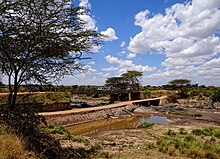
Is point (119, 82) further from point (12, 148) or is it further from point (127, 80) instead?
point (12, 148)

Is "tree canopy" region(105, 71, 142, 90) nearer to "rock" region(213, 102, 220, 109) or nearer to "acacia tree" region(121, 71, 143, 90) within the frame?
"acacia tree" region(121, 71, 143, 90)

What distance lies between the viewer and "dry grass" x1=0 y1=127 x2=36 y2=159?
7.20 metres

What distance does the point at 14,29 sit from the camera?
391 inches

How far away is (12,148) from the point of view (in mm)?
7543

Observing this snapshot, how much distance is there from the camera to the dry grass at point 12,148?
23.6 feet

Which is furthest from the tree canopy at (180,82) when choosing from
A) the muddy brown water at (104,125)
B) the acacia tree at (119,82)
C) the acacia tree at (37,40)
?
the acacia tree at (37,40)

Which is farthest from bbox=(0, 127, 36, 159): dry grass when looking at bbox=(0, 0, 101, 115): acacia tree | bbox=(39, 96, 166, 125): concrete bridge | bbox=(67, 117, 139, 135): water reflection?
bbox=(39, 96, 166, 125): concrete bridge

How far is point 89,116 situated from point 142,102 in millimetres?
21444

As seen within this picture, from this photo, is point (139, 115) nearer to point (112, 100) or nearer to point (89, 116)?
point (89, 116)

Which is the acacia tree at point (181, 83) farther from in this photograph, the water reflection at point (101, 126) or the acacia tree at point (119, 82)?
the water reflection at point (101, 126)

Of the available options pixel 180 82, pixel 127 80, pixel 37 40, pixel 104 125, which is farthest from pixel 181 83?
pixel 37 40

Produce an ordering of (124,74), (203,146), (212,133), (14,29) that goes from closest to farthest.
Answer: (14,29)
(203,146)
(212,133)
(124,74)

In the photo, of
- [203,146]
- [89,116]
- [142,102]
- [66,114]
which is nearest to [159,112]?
[142,102]

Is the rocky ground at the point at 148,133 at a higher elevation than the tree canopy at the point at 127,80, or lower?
lower
